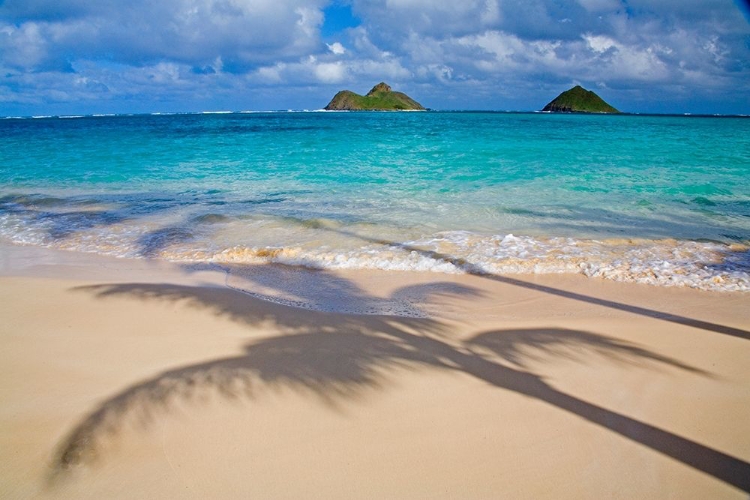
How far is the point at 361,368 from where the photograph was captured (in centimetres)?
432

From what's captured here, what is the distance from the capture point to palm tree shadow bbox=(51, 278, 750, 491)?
133 inches

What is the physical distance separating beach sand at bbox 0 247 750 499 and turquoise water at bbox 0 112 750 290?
6.18ft

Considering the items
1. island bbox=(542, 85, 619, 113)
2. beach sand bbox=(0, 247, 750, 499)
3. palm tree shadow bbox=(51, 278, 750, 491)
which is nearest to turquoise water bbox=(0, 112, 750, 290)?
beach sand bbox=(0, 247, 750, 499)

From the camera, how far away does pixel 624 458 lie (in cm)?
319

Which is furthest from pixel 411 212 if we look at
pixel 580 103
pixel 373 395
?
pixel 580 103

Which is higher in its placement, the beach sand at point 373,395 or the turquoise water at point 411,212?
the turquoise water at point 411,212

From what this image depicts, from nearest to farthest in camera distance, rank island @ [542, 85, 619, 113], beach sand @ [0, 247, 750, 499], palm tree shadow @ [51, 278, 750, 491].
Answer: beach sand @ [0, 247, 750, 499] < palm tree shadow @ [51, 278, 750, 491] < island @ [542, 85, 619, 113]

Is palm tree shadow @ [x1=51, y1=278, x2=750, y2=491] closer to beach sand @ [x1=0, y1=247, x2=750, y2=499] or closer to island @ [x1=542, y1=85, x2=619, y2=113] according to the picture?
beach sand @ [x1=0, y1=247, x2=750, y2=499]

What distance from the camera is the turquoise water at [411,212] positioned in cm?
814

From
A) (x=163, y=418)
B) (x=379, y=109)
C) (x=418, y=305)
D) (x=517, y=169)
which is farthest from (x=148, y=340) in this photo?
(x=379, y=109)

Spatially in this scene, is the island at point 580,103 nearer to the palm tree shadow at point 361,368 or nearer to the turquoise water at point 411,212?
the turquoise water at point 411,212

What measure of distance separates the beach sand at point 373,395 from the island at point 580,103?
202 metres

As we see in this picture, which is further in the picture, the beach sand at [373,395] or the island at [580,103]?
the island at [580,103]

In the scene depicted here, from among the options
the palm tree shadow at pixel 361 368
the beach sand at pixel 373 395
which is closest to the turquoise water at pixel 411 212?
the beach sand at pixel 373 395
